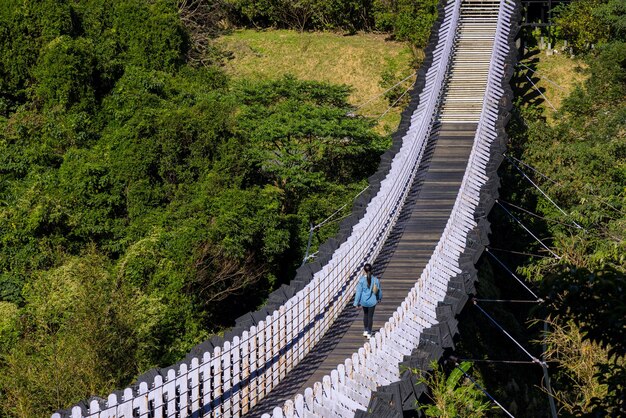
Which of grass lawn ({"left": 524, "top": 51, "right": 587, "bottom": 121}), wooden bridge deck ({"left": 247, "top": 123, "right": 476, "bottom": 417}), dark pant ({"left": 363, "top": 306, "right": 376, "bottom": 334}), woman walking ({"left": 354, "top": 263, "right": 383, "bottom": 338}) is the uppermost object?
woman walking ({"left": 354, "top": 263, "right": 383, "bottom": 338})

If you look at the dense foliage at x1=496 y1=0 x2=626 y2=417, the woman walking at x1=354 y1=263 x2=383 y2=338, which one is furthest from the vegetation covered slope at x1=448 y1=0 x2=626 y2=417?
the woman walking at x1=354 y1=263 x2=383 y2=338

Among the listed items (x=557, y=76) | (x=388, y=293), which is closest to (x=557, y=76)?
(x=557, y=76)

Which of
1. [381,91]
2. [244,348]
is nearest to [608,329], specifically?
[244,348]

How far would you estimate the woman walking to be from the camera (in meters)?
23.4

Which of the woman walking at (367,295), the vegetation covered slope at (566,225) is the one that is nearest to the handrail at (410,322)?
the woman walking at (367,295)

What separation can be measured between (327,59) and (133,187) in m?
18.3

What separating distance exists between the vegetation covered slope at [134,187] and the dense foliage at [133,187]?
0.06 meters

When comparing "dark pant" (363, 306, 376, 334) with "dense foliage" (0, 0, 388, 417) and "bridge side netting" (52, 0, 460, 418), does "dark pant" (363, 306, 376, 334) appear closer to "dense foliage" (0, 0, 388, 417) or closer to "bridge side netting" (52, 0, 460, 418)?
"bridge side netting" (52, 0, 460, 418)

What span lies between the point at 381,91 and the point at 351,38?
5404 mm

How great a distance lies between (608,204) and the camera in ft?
126

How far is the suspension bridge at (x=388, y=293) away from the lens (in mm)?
19547

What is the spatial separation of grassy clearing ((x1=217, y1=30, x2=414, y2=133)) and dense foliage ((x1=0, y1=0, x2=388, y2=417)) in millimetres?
4914

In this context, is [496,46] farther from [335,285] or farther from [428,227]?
[335,285]

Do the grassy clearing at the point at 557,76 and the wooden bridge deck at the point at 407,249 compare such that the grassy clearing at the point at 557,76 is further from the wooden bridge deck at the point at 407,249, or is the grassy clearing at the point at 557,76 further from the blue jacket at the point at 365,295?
the blue jacket at the point at 365,295
